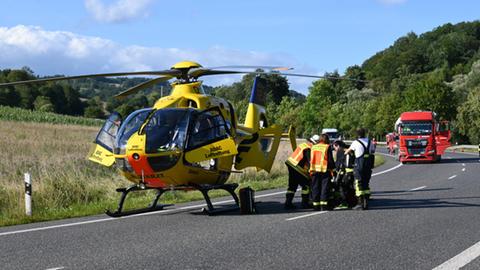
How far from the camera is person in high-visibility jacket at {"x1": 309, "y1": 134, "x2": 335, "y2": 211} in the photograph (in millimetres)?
13727

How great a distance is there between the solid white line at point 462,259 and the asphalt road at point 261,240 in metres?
0.01

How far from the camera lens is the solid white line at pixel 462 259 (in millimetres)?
7543

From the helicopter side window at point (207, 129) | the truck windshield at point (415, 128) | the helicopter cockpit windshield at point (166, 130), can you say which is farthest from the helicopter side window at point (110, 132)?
the truck windshield at point (415, 128)

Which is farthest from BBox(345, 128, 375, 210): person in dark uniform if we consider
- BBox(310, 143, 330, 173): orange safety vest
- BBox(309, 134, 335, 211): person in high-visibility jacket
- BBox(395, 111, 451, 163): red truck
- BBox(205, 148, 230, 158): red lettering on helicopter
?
BBox(395, 111, 451, 163): red truck

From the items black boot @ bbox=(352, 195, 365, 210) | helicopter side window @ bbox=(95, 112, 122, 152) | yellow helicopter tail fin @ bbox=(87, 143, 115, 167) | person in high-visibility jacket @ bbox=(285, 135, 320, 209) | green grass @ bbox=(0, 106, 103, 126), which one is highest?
green grass @ bbox=(0, 106, 103, 126)

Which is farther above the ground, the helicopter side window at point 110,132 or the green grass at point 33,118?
the green grass at point 33,118

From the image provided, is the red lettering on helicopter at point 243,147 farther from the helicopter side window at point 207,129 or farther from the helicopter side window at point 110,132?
the helicopter side window at point 110,132

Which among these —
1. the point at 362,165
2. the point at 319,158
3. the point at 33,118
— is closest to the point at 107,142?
the point at 319,158

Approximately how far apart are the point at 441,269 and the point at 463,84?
8899 centimetres

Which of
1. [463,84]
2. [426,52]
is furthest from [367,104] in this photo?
[426,52]

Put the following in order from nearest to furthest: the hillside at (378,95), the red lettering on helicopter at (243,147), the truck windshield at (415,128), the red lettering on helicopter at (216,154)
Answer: the red lettering on helicopter at (216,154) < the red lettering on helicopter at (243,147) < the truck windshield at (415,128) < the hillside at (378,95)

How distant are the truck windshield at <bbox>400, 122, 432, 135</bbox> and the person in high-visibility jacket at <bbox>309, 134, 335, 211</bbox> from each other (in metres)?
24.3

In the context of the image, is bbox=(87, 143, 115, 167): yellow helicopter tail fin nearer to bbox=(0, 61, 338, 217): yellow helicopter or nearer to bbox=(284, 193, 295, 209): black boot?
bbox=(0, 61, 338, 217): yellow helicopter

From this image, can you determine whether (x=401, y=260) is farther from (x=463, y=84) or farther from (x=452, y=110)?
(x=463, y=84)
